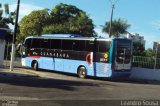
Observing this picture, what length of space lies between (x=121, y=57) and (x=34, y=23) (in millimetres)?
39520

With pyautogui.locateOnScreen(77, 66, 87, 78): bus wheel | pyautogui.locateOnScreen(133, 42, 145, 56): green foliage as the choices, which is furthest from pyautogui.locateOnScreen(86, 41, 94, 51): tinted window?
pyautogui.locateOnScreen(133, 42, 145, 56): green foliage

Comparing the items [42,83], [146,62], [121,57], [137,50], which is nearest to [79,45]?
[121,57]

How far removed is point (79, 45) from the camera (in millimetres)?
32250

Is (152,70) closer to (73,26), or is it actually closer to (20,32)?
(73,26)

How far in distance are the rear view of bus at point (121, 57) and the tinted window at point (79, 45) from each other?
273 cm

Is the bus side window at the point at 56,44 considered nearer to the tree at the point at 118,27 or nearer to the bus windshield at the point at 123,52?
the bus windshield at the point at 123,52

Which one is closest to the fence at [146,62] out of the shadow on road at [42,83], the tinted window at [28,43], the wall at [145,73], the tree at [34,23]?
the wall at [145,73]

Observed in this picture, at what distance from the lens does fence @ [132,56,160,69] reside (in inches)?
1372

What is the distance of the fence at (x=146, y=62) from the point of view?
34.8m

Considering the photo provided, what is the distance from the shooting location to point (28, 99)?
632 inches

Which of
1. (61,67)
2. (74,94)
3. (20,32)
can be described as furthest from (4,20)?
(74,94)

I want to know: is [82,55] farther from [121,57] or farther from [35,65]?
[35,65]

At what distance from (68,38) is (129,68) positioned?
16.7 ft

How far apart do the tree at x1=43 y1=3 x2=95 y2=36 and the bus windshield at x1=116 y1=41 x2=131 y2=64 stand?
106ft
